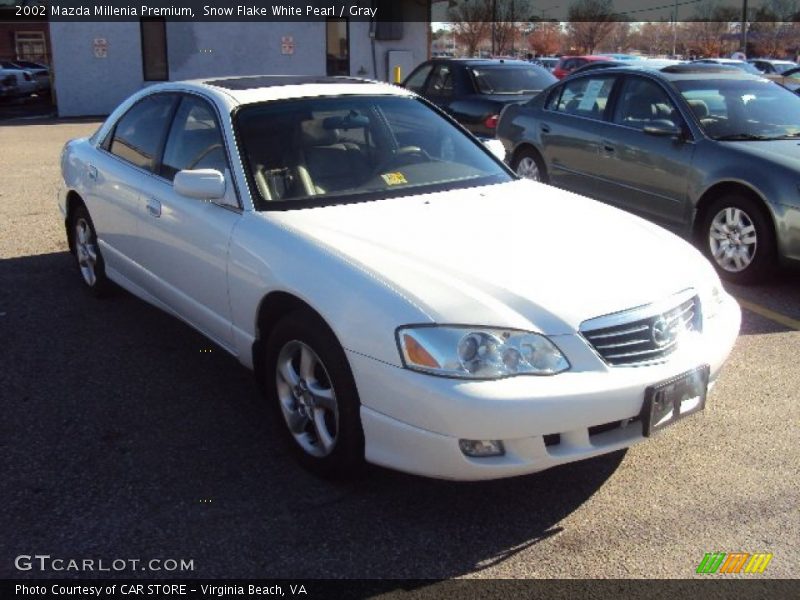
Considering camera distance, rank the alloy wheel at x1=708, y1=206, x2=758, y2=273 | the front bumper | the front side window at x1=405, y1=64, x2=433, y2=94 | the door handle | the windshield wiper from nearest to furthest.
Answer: the front bumper → the door handle → the alloy wheel at x1=708, y1=206, x2=758, y2=273 → the windshield wiper → the front side window at x1=405, y1=64, x2=433, y2=94

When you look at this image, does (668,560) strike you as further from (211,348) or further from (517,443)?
(211,348)

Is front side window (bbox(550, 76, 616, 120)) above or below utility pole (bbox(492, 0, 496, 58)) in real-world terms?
below

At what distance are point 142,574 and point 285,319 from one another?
1.14 metres

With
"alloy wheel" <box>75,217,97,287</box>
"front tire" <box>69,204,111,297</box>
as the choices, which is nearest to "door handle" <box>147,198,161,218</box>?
"front tire" <box>69,204,111,297</box>

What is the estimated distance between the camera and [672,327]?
3.36m

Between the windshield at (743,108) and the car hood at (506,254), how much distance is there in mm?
3076

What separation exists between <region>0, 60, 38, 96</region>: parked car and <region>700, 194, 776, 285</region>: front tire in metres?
29.3

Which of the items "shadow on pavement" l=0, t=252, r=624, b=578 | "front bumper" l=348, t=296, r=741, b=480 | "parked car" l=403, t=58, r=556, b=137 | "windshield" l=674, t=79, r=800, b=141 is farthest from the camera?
"parked car" l=403, t=58, r=556, b=137

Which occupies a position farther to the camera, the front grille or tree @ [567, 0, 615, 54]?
tree @ [567, 0, 615, 54]

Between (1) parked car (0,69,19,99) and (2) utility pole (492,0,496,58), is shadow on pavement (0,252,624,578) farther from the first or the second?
(2) utility pole (492,0,496,58)

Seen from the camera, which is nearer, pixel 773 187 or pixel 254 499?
pixel 254 499

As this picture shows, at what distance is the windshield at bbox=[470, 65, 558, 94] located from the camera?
1182 cm

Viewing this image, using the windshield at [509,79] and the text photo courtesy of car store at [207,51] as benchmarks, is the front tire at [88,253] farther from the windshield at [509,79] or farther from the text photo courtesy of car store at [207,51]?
the text photo courtesy of car store at [207,51]

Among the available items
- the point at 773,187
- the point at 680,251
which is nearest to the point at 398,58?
the point at 773,187
